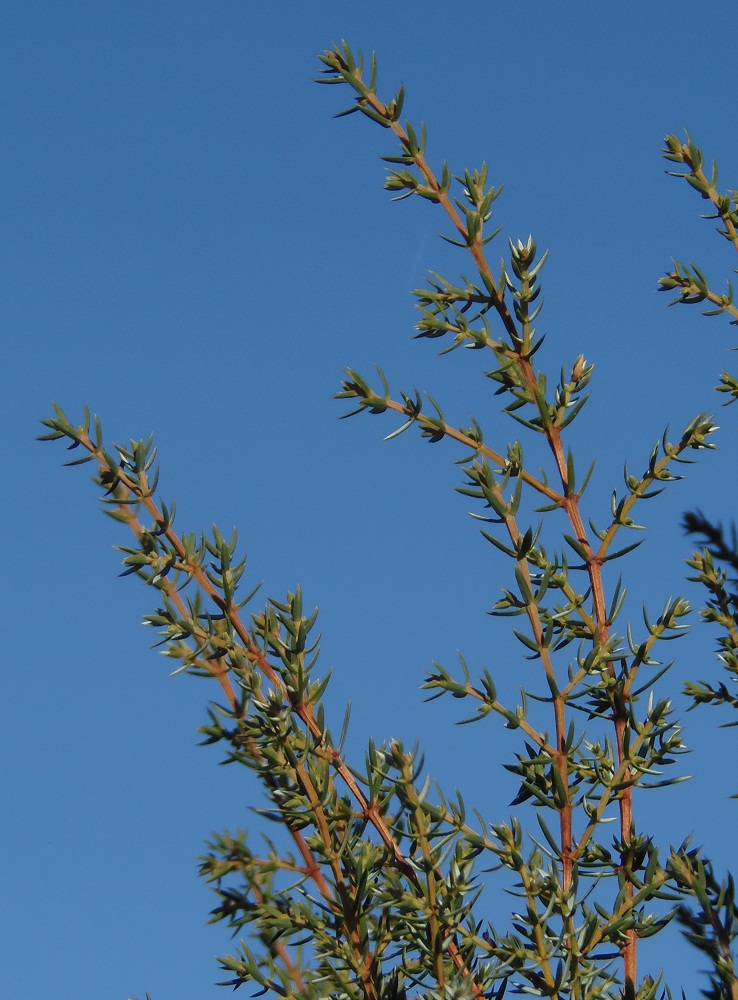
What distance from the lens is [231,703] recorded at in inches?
96.4

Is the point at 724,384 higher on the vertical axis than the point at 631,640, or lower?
higher

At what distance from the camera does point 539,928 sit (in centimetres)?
220

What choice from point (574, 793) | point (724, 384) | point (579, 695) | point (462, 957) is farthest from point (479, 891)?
point (724, 384)

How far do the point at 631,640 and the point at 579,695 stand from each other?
0.20m

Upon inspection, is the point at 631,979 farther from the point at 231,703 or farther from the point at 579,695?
the point at 231,703

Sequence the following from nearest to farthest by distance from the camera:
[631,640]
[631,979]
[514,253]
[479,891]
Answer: [631,979] → [479,891] → [631,640] → [514,253]

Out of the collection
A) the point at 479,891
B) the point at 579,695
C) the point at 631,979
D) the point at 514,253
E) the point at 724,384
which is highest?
the point at 514,253

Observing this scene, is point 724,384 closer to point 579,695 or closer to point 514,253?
point 514,253

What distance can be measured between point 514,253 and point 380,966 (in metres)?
1.74

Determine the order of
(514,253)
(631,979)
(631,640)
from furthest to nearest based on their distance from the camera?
(514,253)
(631,640)
(631,979)

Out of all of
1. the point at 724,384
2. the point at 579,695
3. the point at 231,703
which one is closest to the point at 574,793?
the point at 579,695

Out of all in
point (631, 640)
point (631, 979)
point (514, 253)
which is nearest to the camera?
point (631, 979)

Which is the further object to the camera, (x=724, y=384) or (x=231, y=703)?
(x=724, y=384)

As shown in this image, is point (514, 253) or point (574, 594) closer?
point (574, 594)
